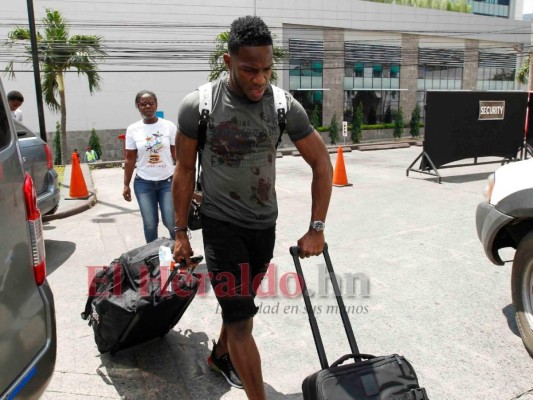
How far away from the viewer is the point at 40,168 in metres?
5.73

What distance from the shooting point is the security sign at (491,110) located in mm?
10625

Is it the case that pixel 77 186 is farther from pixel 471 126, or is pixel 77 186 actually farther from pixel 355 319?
pixel 471 126

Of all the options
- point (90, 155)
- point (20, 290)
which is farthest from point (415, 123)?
point (20, 290)

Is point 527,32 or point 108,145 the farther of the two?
point 527,32

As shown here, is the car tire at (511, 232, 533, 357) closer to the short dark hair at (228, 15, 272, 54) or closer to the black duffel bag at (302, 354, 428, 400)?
the black duffel bag at (302, 354, 428, 400)

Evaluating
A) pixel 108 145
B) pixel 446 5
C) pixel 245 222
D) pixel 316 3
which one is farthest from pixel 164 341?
pixel 446 5

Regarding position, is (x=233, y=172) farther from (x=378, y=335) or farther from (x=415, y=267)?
(x=415, y=267)

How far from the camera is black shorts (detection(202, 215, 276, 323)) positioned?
235 centimetres

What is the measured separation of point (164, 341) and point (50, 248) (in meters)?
3.26

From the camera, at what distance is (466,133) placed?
34.7 feet

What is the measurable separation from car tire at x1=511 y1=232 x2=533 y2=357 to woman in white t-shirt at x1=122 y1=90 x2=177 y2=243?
2.77m

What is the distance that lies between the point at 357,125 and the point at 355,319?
28564 millimetres

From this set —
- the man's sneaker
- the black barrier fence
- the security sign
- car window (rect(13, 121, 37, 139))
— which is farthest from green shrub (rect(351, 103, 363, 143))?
the man's sneaker

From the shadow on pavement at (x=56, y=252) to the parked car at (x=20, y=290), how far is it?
10.3 ft
